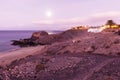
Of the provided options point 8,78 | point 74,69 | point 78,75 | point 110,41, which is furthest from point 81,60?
point 110,41

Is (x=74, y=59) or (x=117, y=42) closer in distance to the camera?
(x=74, y=59)

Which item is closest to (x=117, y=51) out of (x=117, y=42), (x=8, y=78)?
(x=117, y=42)

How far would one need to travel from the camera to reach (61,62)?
877 inches

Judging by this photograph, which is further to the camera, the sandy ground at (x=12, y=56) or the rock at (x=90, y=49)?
the sandy ground at (x=12, y=56)

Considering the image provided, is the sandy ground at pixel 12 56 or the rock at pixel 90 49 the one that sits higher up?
the rock at pixel 90 49

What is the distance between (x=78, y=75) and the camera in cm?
1867

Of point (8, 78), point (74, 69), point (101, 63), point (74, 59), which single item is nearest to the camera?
point (8, 78)

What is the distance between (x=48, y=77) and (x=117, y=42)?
13591 millimetres

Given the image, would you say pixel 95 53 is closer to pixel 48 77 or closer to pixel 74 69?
pixel 74 69

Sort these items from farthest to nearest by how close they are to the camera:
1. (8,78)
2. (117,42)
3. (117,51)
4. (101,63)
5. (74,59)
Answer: (117,42)
(117,51)
(74,59)
(101,63)
(8,78)

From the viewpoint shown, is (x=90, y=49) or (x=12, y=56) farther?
(x=12, y=56)

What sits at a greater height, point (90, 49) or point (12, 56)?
point (90, 49)

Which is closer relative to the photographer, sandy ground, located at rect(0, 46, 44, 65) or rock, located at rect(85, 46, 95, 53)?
rock, located at rect(85, 46, 95, 53)

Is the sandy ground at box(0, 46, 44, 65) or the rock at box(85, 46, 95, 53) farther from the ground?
the rock at box(85, 46, 95, 53)
